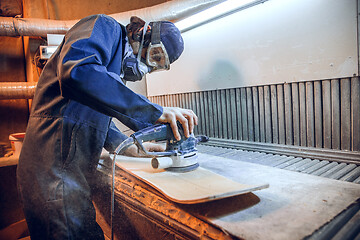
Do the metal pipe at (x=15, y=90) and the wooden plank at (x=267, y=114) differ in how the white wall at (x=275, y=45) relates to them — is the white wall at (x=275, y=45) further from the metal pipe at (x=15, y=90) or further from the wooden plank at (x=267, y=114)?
the metal pipe at (x=15, y=90)

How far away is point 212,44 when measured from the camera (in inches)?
86.9

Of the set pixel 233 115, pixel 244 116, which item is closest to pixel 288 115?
pixel 244 116

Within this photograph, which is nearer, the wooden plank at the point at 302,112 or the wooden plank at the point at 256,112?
the wooden plank at the point at 302,112

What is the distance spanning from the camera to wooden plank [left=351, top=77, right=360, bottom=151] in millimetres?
1389

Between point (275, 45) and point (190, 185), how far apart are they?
4.23 feet

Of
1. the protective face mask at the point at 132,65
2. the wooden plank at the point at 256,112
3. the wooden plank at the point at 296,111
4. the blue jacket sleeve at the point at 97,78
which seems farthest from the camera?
the wooden plank at the point at 256,112

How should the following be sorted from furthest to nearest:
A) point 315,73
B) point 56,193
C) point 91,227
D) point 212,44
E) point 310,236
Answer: point 212,44 < point 315,73 < point 91,227 < point 56,193 < point 310,236

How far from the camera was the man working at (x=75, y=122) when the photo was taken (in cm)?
90

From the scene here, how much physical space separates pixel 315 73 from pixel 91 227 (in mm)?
1644

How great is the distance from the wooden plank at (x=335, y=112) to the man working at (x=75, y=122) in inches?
38.6

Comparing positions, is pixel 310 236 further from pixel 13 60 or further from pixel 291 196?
pixel 13 60

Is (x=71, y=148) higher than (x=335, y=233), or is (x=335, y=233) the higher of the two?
(x=71, y=148)

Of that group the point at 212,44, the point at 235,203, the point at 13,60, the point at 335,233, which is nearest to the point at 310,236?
the point at 335,233

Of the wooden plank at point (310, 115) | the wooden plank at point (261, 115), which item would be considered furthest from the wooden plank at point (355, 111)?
the wooden plank at point (261, 115)
